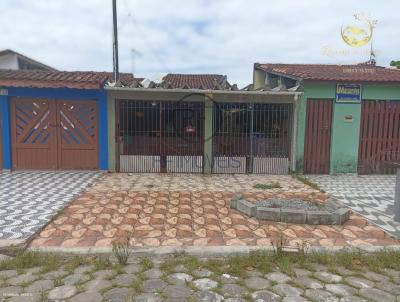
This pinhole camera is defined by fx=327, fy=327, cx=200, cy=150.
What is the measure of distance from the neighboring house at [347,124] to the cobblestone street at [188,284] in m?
6.37

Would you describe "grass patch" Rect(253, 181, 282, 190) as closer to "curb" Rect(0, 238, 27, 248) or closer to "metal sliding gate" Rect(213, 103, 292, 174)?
"metal sliding gate" Rect(213, 103, 292, 174)

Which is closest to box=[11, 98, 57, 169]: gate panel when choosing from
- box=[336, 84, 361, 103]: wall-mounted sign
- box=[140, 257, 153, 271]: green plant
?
box=[140, 257, 153, 271]: green plant

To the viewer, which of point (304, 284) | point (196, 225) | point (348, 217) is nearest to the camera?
point (304, 284)

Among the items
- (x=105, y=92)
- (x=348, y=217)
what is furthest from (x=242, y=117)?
(x=348, y=217)

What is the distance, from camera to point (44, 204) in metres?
6.19

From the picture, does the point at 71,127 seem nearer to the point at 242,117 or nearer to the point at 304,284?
the point at 242,117

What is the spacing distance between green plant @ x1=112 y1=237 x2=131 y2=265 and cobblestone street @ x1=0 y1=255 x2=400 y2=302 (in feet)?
0.30

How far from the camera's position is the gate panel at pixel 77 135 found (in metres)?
9.59

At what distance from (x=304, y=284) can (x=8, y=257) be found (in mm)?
3499

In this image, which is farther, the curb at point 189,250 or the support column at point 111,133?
the support column at point 111,133

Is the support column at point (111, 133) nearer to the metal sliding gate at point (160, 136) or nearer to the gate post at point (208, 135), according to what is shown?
the metal sliding gate at point (160, 136)

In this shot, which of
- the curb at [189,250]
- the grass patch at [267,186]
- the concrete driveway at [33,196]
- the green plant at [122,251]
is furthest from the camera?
the grass patch at [267,186]

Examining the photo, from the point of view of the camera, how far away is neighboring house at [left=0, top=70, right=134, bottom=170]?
31.0ft

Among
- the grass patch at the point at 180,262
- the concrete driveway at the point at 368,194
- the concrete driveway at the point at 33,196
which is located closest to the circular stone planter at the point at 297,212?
the concrete driveway at the point at 368,194
